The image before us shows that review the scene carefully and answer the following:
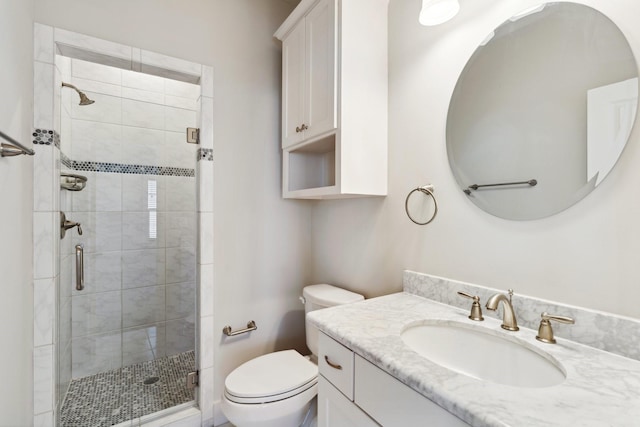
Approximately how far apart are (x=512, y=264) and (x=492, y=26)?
0.87m

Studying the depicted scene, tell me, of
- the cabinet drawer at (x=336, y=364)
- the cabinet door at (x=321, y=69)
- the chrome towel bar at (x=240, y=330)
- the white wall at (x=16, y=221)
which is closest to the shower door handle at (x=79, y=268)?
the white wall at (x=16, y=221)

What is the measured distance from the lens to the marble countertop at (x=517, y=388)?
0.53 metres

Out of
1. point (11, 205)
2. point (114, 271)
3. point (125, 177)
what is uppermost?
point (125, 177)

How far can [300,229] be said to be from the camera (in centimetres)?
206

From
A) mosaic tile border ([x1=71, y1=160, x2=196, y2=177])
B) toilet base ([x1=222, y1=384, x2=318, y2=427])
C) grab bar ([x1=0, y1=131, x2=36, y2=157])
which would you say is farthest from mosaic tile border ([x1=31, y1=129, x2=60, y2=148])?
toilet base ([x1=222, y1=384, x2=318, y2=427])

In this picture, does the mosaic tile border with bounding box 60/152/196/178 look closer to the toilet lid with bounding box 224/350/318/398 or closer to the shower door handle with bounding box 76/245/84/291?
the shower door handle with bounding box 76/245/84/291

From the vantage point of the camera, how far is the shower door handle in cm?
193

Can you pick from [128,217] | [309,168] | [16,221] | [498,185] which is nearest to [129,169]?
[128,217]

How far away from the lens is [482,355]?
0.93m

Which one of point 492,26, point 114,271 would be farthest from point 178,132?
point 492,26

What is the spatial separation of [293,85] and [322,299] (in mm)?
1244

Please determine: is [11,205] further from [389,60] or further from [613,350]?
[613,350]

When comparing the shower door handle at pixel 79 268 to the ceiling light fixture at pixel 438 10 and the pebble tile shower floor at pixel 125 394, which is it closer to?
the pebble tile shower floor at pixel 125 394

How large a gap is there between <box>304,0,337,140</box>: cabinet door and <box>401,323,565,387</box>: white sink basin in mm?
951
